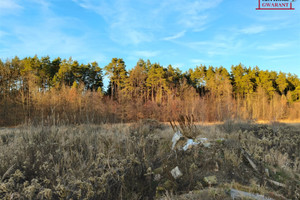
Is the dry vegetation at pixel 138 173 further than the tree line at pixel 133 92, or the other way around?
the tree line at pixel 133 92

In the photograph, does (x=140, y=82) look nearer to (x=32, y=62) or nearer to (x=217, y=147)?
(x=32, y=62)

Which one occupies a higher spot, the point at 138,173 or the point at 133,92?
the point at 133,92

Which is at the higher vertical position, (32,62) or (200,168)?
(32,62)

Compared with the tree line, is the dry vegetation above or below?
below

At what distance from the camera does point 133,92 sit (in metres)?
25.2

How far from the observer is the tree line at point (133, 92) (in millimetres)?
13992

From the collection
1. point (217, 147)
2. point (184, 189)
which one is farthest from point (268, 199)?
point (217, 147)

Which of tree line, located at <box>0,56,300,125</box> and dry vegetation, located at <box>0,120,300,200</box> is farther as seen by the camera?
tree line, located at <box>0,56,300,125</box>

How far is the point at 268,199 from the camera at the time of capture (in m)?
2.40

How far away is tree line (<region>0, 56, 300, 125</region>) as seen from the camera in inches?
551

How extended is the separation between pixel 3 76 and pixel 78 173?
686 inches

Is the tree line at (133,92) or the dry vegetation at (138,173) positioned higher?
the tree line at (133,92)

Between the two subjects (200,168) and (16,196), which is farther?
(200,168)

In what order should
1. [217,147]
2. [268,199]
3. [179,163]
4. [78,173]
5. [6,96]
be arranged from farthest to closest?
[6,96] < [217,147] < [179,163] < [78,173] < [268,199]
